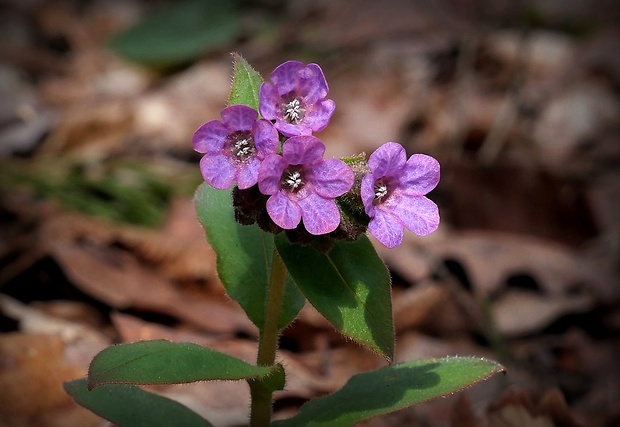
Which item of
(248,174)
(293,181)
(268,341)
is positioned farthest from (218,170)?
(268,341)

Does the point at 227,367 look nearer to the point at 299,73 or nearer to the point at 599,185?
the point at 299,73

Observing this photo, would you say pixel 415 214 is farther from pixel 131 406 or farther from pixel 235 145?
pixel 131 406

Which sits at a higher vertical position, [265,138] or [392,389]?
[265,138]

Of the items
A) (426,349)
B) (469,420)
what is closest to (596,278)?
(426,349)

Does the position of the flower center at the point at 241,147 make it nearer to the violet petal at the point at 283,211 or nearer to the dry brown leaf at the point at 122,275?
the violet petal at the point at 283,211

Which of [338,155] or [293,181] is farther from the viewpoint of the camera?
[338,155]
